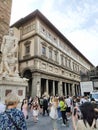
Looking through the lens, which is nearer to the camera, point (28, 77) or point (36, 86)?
point (36, 86)

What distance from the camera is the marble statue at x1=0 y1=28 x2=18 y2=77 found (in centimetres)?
680

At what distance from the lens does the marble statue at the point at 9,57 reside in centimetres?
680

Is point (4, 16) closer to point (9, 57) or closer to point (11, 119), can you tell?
point (9, 57)

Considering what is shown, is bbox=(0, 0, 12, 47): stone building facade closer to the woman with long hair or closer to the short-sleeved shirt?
the short-sleeved shirt

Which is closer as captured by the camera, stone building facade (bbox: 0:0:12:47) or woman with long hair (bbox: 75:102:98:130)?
woman with long hair (bbox: 75:102:98:130)

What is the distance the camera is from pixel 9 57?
7.07 m

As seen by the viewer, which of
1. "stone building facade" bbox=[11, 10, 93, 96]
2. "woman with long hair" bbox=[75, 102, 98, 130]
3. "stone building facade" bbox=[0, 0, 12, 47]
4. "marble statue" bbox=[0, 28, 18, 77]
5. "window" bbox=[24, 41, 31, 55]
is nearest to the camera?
"woman with long hair" bbox=[75, 102, 98, 130]

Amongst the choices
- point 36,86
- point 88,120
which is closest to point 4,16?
point 36,86

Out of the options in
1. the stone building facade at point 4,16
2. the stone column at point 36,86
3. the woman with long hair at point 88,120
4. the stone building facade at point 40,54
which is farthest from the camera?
the stone building facade at point 40,54

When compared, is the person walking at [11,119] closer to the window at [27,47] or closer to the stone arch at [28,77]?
the stone arch at [28,77]

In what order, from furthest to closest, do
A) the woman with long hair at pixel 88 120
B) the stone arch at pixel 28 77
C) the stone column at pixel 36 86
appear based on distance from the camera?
1. the stone arch at pixel 28 77
2. the stone column at pixel 36 86
3. the woman with long hair at pixel 88 120

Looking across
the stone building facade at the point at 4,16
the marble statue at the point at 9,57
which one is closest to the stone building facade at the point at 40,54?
the stone building facade at the point at 4,16

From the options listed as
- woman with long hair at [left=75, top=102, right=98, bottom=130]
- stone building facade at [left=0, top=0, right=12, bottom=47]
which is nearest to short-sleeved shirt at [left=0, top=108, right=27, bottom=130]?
→ woman with long hair at [left=75, top=102, right=98, bottom=130]

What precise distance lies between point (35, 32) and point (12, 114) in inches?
937
